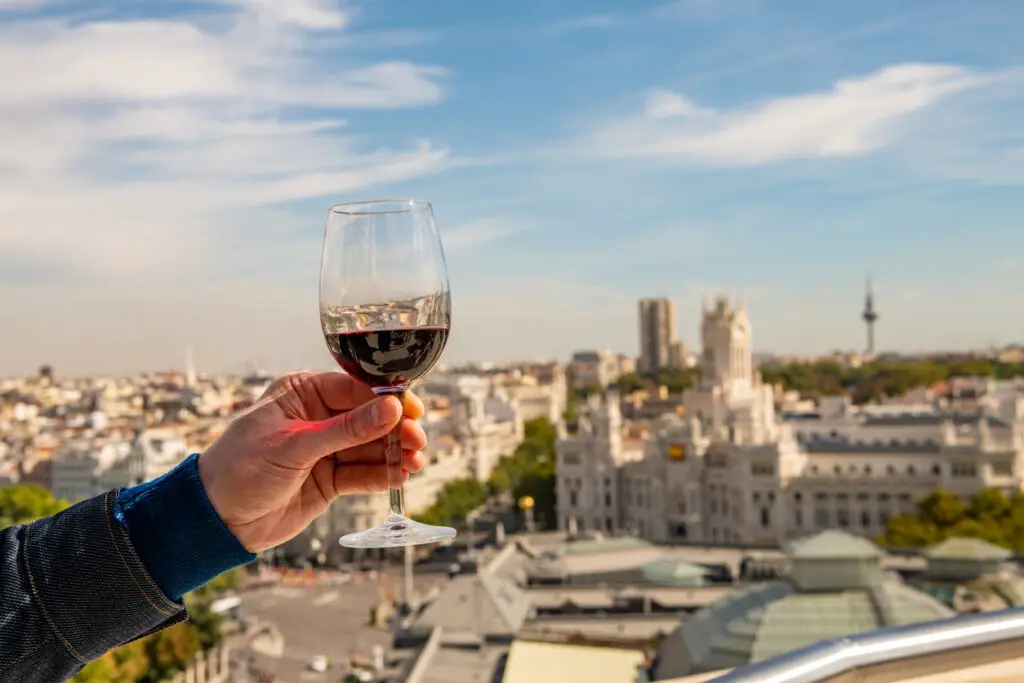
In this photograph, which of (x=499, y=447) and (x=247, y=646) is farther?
(x=499, y=447)

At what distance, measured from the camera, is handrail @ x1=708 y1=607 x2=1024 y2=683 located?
1583 millimetres

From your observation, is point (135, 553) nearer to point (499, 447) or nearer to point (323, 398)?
point (323, 398)

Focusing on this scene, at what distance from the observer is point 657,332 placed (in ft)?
363

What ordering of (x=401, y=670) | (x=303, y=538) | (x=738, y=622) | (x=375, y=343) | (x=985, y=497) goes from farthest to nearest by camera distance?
1. (x=303, y=538)
2. (x=985, y=497)
3. (x=401, y=670)
4. (x=738, y=622)
5. (x=375, y=343)

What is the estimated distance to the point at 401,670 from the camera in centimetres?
1702

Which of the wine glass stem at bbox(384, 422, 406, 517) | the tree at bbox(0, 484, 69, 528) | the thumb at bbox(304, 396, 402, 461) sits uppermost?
the thumb at bbox(304, 396, 402, 461)

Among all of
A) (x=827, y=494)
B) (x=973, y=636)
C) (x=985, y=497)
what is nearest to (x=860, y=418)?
(x=827, y=494)

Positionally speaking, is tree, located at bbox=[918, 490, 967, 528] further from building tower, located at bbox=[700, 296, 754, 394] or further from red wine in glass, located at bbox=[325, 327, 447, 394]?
red wine in glass, located at bbox=[325, 327, 447, 394]

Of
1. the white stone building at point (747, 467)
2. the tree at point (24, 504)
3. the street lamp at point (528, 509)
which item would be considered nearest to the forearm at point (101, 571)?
the white stone building at point (747, 467)

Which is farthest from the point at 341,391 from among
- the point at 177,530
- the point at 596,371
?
the point at 596,371

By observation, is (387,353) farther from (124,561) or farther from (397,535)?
(124,561)

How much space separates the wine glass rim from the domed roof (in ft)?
41.4

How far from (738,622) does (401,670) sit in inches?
198

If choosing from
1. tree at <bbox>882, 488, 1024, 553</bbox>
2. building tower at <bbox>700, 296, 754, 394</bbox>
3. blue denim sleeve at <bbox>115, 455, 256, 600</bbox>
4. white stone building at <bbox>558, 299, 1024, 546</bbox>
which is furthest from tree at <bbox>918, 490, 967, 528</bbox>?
blue denim sleeve at <bbox>115, 455, 256, 600</bbox>
